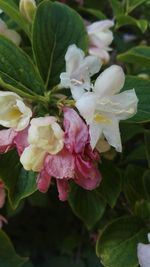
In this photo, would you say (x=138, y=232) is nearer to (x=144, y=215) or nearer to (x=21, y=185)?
(x=144, y=215)

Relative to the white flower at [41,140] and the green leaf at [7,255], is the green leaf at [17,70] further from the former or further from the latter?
the green leaf at [7,255]

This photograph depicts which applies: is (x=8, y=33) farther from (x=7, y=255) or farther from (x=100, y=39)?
(x=7, y=255)

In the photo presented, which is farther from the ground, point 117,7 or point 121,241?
point 117,7

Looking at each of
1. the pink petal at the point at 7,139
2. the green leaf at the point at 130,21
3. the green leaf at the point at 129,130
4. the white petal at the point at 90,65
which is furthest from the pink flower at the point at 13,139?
the green leaf at the point at 130,21

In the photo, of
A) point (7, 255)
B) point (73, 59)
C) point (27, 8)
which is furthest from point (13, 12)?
point (7, 255)

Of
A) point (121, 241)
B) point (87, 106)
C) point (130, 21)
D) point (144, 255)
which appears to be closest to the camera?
point (87, 106)

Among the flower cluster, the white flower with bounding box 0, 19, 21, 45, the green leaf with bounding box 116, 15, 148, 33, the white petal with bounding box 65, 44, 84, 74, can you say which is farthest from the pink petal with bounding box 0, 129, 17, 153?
the green leaf with bounding box 116, 15, 148, 33

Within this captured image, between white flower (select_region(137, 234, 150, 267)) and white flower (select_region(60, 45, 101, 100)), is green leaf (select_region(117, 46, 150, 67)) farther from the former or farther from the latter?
white flower (select_region(137, 234, 150, 267))

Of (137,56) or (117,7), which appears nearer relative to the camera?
(137,56)
